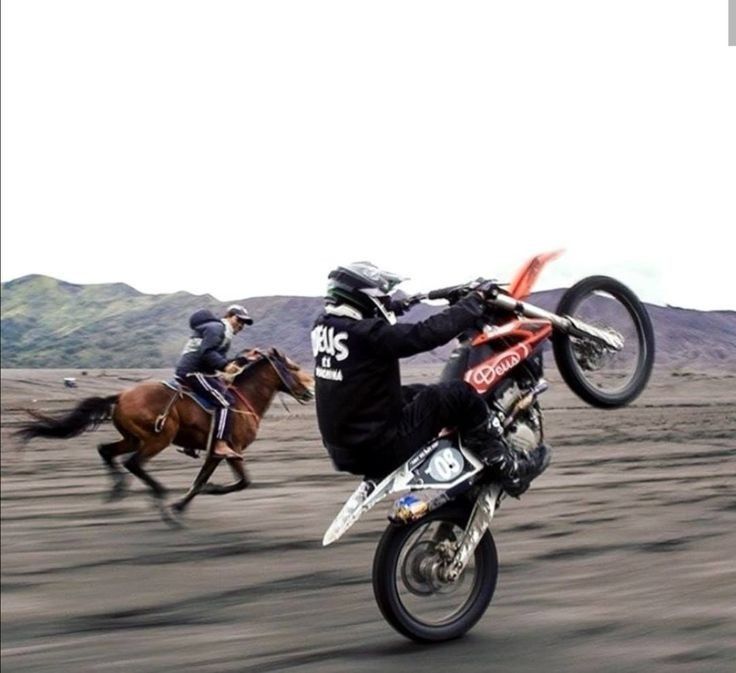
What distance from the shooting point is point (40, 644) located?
3.82 m

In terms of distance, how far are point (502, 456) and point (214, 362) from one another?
6.00 ft

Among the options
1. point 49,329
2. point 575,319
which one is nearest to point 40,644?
point 49,329

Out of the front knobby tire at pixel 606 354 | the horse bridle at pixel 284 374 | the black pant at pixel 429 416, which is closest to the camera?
the black pant at pixel 429 416

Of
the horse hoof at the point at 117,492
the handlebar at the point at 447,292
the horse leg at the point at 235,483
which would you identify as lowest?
the horse leg at the point at 235,483

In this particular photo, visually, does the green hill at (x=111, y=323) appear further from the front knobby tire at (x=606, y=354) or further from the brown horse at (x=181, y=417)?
the front knobby tire at (x=606, y=354)

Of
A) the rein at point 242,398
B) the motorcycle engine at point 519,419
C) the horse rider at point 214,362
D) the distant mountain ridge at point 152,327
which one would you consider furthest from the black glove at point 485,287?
the rein at point 242,398

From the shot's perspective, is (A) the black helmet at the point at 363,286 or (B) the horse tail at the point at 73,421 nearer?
(A) the black helmet at the point at 363,286

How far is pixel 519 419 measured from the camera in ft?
14.3

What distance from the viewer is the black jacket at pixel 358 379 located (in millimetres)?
4078

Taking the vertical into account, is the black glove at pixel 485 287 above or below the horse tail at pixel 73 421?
above

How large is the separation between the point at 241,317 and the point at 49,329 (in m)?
1.09

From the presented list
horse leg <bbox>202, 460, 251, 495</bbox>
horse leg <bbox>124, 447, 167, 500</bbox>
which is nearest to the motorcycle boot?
horse leg <bbox>124, 447, 167, 500</bbox>

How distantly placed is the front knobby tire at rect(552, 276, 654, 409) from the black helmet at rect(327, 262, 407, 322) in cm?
64

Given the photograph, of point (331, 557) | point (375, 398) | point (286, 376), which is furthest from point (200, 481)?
point (375, 398)
